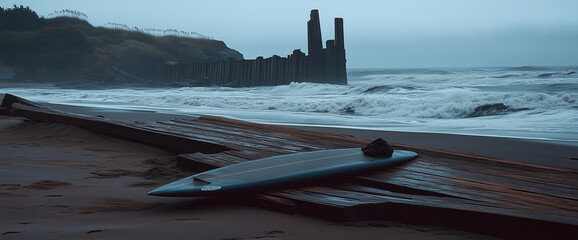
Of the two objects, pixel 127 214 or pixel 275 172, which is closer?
pixel 127 214

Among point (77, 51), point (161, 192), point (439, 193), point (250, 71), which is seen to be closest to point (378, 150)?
point (439, 193)

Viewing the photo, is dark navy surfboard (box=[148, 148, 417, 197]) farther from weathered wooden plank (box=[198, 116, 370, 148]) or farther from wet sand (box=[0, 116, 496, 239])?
weathered wooden plank (box=[198, 116, 370, 148])

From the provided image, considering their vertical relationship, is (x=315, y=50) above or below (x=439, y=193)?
above

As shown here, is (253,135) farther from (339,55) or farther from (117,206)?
(339,55)

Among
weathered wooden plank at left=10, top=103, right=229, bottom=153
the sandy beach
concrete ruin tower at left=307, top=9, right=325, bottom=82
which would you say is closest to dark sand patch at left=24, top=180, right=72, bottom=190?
the sandy beach

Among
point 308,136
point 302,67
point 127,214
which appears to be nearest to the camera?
point 127,214

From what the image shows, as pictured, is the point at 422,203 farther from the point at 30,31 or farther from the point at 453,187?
the point at 30,31

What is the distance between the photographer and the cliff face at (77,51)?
3000 centimetres

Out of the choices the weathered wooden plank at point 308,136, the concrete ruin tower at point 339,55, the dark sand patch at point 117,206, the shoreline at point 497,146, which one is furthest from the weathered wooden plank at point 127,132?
the concrete ruin tower at point 339,55

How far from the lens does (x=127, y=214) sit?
188cm

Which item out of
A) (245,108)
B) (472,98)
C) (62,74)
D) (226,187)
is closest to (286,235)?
(226,187)

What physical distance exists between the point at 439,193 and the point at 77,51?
33067 mm

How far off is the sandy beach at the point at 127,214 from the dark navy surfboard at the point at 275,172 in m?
0.07

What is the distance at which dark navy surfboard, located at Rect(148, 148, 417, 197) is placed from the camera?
2.00m
